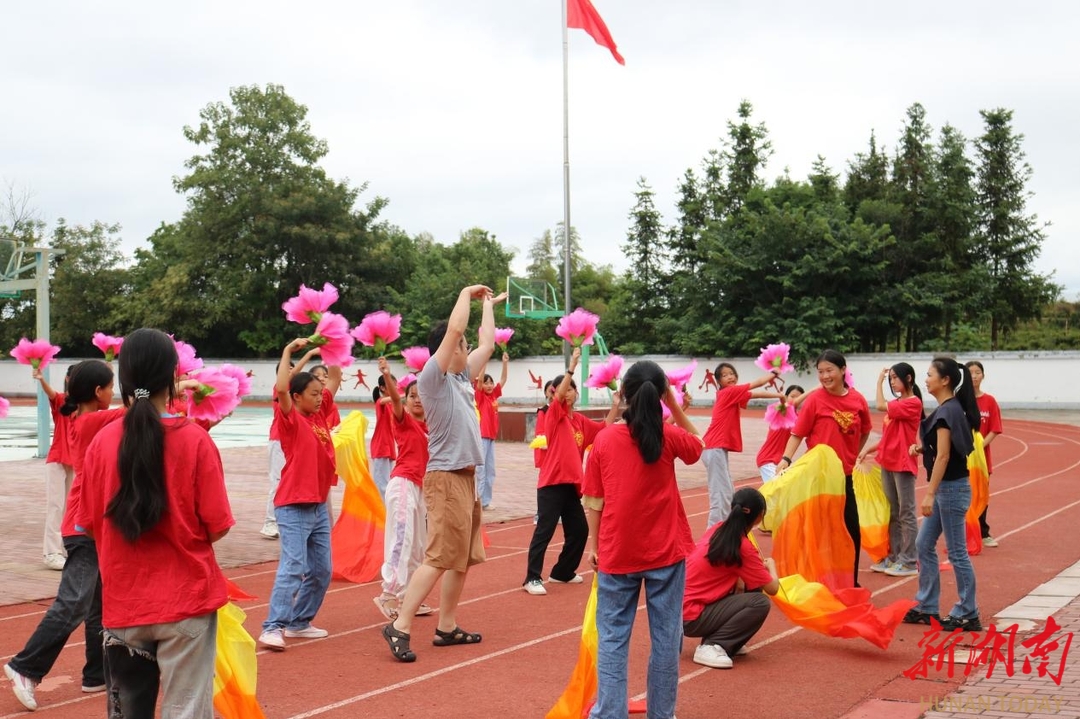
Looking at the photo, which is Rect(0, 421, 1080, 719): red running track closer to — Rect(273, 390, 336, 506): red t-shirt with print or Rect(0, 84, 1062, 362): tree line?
Rect(273, 390, 336, 506): red t-shirt with print

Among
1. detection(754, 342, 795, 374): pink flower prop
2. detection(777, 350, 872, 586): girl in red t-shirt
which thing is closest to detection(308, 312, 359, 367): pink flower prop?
detection(777, 350, 872, 586): girl in red t-shirt

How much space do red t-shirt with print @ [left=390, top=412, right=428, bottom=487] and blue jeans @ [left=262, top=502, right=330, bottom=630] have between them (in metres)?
0.84

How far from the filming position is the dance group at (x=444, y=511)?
3.46 metres

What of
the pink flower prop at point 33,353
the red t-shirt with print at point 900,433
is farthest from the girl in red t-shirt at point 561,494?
the pink flower prop at point 33,353

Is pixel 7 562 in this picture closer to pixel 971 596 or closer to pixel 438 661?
pixel 438 661

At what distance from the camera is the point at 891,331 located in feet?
140

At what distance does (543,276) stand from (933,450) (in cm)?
7240

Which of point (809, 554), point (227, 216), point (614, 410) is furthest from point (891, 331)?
point (614, 410)

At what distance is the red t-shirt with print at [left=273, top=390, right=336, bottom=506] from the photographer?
655cm

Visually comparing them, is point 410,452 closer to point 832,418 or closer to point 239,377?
point 239,377

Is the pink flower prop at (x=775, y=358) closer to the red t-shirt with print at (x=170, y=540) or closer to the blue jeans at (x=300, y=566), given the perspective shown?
the blue jeans at (x=300, y=566)

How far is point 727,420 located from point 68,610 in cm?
609

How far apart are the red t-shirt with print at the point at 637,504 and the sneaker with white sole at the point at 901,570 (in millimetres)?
4775

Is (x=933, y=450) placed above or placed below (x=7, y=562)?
above
